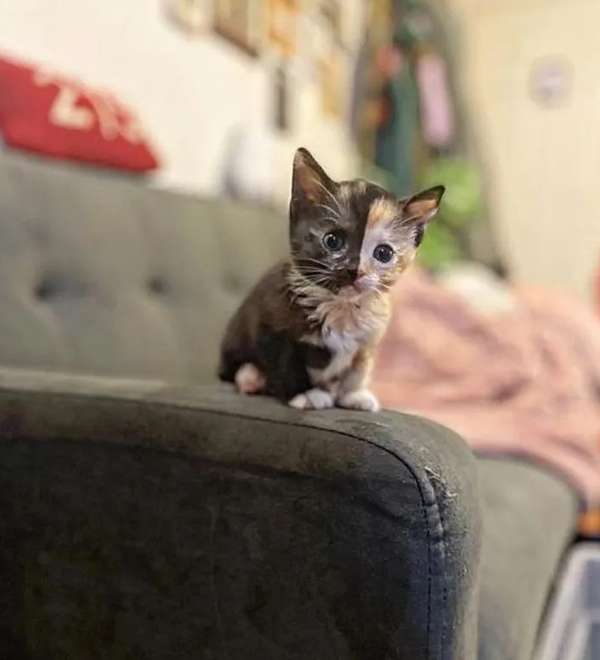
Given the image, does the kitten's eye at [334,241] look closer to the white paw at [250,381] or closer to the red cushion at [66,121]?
the white paw at [250,381]

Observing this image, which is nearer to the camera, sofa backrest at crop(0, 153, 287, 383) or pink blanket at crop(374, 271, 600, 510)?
sofa backrest at crop(0, 153, 287, 383)

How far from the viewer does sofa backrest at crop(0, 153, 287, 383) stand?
3.56 feet

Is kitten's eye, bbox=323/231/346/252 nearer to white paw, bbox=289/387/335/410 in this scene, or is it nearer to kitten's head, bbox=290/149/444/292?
kitten's head, bbox=290/149/444/292

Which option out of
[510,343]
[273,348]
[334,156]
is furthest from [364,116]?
[273,348]

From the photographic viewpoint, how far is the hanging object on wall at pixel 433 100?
110 inches

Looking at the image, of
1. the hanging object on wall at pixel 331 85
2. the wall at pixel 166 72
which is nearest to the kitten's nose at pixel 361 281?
the wall at pixel 166 72

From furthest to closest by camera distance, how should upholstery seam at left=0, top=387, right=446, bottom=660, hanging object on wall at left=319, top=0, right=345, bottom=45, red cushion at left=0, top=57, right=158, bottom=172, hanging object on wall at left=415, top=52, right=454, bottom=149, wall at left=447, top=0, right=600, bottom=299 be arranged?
wall at left=447, top=0, right=600, bottom=299
hanging object on wall at left=415, top=52, right=454, bottom=149
hanging object on wall at left=319, top=0, right=345, bottom=45
red cushion at left=0, top=57, right=158, bottom=172
upholstery seam at left=0, top=387, right=446, bottom=660

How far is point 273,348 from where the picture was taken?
72 centimetres

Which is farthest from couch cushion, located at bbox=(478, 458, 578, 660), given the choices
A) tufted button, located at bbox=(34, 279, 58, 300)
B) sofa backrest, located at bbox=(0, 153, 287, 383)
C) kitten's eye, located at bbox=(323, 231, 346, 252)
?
tufted button, located at bbox=(34, 279, 58, 300)

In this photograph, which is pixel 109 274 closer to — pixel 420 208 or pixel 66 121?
pixel 66 121

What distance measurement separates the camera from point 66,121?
4.20ft

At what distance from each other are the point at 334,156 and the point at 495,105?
0.94 m

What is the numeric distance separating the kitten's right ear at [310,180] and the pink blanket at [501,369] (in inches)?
31.3

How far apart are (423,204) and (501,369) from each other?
41.1 inches
